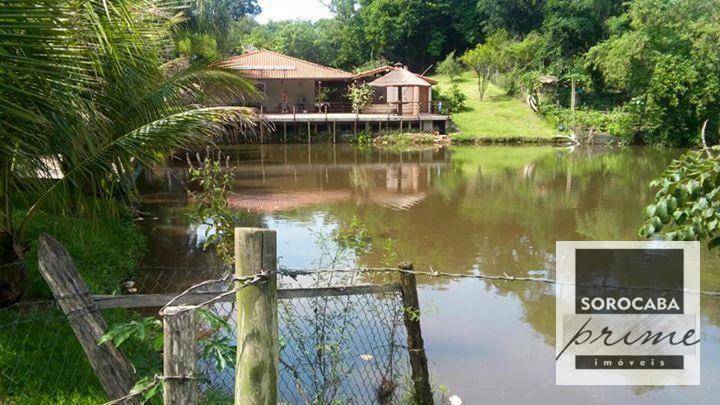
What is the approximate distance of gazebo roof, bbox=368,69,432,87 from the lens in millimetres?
28719

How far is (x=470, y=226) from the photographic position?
11.9 metres

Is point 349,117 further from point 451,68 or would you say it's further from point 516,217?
point 516,217

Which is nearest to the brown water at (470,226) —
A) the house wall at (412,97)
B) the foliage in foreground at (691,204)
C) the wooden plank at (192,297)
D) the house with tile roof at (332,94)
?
the wooden plank at (192,297)

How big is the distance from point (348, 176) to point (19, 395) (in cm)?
1547

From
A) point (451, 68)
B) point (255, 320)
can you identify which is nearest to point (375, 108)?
point (451, 68)

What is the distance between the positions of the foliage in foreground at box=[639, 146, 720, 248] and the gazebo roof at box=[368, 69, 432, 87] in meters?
25.7

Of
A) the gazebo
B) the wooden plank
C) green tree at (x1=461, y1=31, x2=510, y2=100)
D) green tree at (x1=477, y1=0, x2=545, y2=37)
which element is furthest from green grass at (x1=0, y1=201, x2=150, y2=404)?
green tree at (x1=477, y1=0, x2=545, y2=37)

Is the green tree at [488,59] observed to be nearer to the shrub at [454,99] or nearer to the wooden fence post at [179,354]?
the shrub at [454,99]

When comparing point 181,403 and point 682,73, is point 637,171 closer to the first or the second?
point 682,73

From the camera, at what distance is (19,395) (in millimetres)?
3828

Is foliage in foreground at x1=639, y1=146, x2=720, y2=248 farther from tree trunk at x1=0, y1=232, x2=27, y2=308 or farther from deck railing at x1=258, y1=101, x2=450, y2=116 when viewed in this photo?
deck railing at x1=258, y1=101, x2=450, y2=116

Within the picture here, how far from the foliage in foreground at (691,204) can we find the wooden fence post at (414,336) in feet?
4.49

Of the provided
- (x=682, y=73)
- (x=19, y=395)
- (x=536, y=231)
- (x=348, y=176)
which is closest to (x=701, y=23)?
(x=682, y=73)

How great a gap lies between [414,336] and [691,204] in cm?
176
